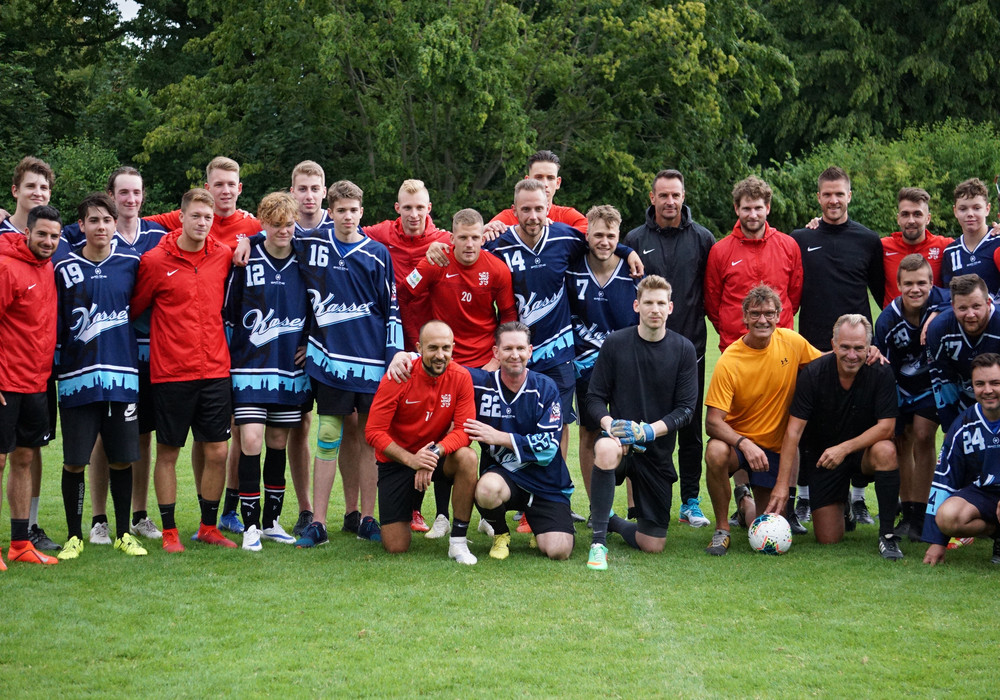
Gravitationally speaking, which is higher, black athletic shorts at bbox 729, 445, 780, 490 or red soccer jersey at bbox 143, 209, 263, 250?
red soccer jersey at bbox 143, 209, 263, 250

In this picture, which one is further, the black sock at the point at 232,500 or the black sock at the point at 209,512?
the black sock at the point at 232,500

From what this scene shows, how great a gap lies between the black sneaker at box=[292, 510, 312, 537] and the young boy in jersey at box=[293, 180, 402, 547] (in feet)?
0.66

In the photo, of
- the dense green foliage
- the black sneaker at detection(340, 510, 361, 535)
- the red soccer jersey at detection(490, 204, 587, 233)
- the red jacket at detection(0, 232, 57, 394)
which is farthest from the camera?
the dense green foliage

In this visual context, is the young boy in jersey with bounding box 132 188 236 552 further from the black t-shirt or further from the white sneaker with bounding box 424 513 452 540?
the black t-shirt

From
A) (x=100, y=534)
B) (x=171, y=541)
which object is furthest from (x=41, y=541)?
(x=171, y=541)

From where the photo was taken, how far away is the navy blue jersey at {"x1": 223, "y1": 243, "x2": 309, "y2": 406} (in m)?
6.30

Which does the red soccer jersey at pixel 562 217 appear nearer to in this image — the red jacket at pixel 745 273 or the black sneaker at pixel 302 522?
the red jacket at pixel 745 273

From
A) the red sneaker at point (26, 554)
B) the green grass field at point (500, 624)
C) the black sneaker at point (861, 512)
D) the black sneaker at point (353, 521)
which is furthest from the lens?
the black sneaker at point (861, 512)

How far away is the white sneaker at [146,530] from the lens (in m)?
6.57

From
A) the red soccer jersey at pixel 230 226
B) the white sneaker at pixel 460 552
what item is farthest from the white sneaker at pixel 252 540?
the red soccer jersey at pixel 230 226

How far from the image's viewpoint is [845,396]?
20.8ft

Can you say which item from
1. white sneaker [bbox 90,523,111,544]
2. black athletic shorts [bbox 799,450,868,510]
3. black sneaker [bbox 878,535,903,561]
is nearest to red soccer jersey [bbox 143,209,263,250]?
white sneaker [bbox 90,523,111,544]

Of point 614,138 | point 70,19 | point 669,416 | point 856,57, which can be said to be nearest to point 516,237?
point 669,416

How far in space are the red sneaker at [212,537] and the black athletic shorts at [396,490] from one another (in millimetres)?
937
